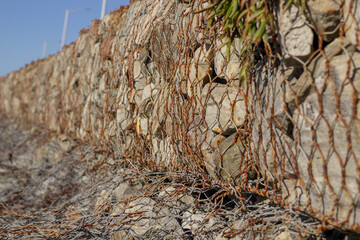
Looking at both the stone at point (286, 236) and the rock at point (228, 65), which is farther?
the rock at point (228, 65)

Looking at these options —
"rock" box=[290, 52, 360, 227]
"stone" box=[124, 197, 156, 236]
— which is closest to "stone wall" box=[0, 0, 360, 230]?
"rock" box=[290, 52, 360, 227]

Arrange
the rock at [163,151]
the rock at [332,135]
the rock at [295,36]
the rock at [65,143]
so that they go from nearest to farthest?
the rock at [332,135]
the rock at [295,36]
the rock at [163,151]
the rock at [65,143]

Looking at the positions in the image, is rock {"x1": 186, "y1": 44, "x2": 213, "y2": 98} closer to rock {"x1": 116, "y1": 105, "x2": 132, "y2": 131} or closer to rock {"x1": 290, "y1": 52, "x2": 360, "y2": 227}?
rock {"x1": 290, "y1": 52, "x2": 360, "y2": 227}

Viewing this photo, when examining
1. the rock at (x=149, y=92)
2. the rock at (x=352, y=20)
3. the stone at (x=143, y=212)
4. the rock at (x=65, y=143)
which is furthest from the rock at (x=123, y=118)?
the rock at (x=352, y=20)

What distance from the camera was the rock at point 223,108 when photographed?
4.73ft

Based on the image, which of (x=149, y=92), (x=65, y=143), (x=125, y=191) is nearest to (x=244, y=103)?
(x=149, y=92)

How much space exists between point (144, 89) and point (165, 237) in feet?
3.76

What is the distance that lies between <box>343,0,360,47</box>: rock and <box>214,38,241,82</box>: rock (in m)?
0.51

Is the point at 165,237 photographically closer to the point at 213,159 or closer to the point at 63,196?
the point at 213,159

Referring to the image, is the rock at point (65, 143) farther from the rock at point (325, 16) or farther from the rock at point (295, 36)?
the rock at point (325, 16)

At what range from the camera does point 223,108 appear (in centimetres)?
153

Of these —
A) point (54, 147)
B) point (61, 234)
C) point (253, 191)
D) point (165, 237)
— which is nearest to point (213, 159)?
point (253, 191)

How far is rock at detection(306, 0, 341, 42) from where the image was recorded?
998mm

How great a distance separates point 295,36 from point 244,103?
434mm
